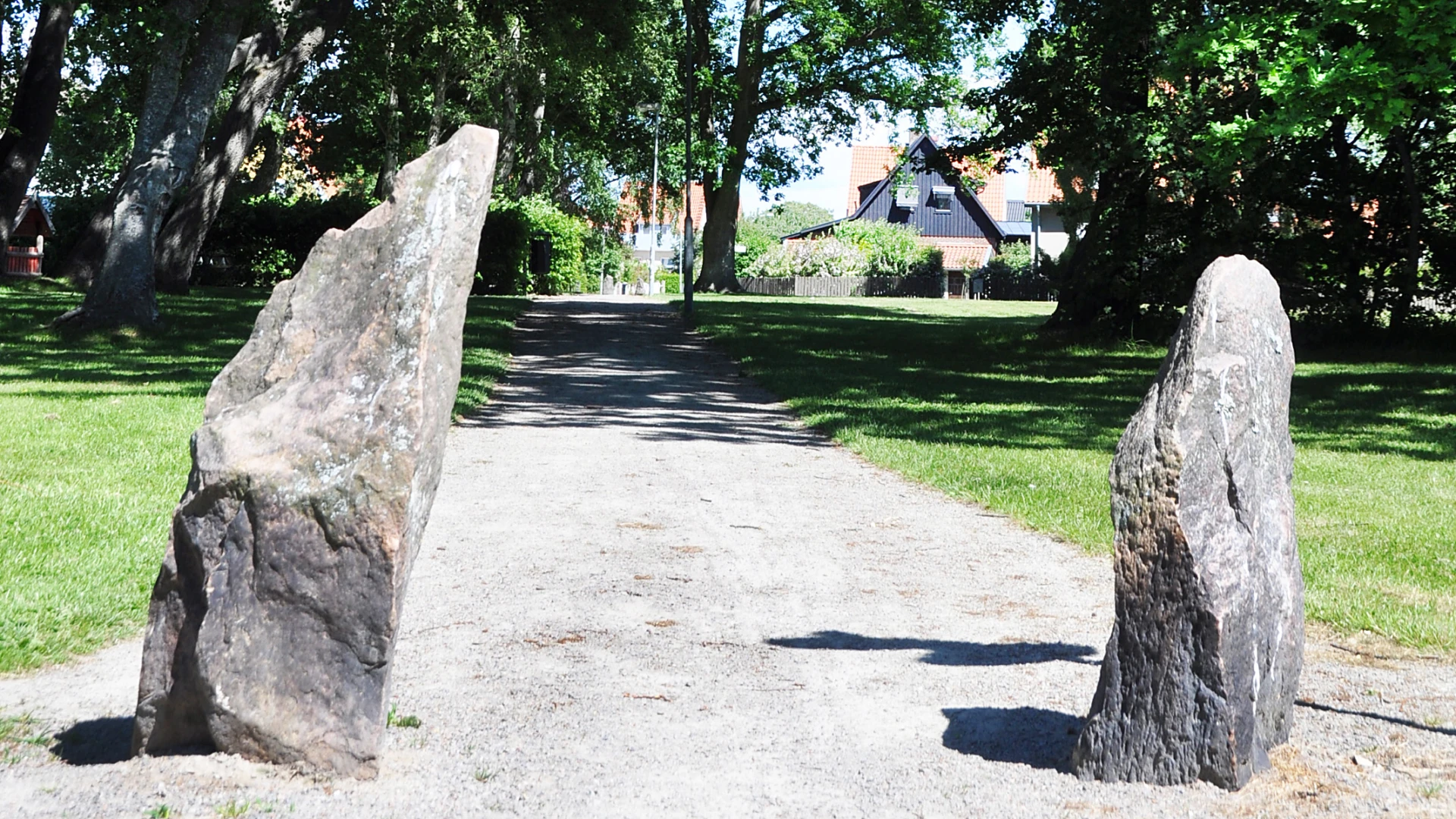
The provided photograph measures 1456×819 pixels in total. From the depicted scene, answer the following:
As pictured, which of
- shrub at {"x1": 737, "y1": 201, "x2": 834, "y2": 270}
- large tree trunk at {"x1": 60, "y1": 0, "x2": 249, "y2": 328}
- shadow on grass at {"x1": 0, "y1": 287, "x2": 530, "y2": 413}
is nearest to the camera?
shadow on grass at {"x1": 0, "y1": 287, "x2": 530, "y2": 413}

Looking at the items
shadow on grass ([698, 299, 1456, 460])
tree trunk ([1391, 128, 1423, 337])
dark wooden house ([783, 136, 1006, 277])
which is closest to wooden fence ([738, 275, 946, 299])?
dark wooden house ([783, 136, 1006, 277])

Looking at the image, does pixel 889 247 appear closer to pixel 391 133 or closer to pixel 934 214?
pixel 934 214

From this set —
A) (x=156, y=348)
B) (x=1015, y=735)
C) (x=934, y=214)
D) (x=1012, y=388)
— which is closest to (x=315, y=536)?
(x=1015, y=735)

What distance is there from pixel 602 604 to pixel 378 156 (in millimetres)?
40912

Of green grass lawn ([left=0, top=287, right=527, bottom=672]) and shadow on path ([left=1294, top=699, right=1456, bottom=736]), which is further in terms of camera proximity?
green grass lawn ([left=0, top=287, right=527, bottom=672])

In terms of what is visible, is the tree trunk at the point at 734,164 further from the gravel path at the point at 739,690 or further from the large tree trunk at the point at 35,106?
the gravel path at the point at 739,690

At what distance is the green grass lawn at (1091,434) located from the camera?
290 inches

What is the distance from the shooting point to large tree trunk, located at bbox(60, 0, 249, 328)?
18.9 metres

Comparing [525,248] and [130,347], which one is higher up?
[525,248]

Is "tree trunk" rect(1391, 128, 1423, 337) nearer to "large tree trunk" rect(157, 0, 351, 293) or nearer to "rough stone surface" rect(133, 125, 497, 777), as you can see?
"large tree trunk" rect(157, 0, 351, 293)

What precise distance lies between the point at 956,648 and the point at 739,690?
1137 mm

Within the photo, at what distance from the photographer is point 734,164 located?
45.8 m

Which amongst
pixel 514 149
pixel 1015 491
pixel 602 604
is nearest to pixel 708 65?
pixel 514 149

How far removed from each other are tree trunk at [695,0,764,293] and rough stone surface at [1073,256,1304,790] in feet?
132
